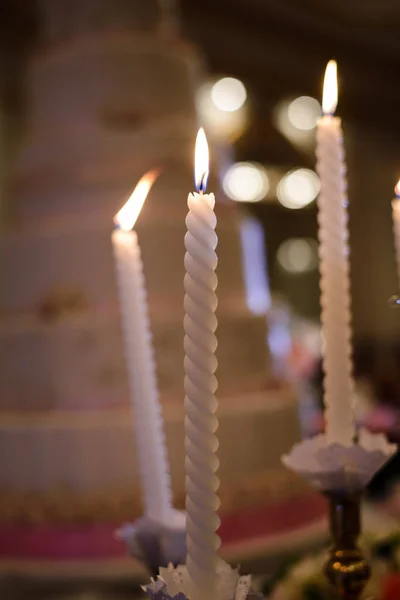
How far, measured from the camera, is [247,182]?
19.7 feet

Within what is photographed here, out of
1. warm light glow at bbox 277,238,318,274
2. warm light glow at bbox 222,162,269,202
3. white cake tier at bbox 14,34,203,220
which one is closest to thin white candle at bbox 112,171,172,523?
white cake tier at bbox 14,34,203,220

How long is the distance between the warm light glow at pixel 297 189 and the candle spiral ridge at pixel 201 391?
6.06 metres

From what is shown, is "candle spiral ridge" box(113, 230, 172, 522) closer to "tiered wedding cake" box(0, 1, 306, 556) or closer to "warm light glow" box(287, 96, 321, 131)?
"tiered wedding cake" box(0, 1, 306, 556)

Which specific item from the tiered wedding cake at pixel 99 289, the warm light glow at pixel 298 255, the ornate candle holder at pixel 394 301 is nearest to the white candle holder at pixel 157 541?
the ornate candle holder at pixel 394 301

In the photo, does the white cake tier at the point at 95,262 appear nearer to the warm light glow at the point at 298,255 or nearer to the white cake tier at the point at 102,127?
the white cake tier at the point at 102,127

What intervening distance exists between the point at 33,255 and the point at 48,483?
573 millimetres

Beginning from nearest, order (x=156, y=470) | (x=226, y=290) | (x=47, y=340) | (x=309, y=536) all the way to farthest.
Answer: (x=156, y=470) < (x=309, y=536) < (x=47, y=340) < (x=226, y=290)

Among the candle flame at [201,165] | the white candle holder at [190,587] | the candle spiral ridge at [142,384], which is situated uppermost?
the candle flame at [201,165]

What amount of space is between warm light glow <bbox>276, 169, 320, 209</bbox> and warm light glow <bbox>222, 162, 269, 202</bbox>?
30 cm

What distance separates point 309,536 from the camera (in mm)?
1517

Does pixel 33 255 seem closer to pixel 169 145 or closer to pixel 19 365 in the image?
pixel 19 365

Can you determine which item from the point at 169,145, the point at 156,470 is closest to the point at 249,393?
the point at 169,145

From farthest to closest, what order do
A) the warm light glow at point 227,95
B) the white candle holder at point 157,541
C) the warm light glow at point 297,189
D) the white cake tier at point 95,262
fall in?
the warm light glow at point 297,189
the warm light glow at point 227,95
the white cake tier at point 95,262
the white candle holder at point 157,541

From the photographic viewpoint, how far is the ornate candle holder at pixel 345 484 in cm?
56
